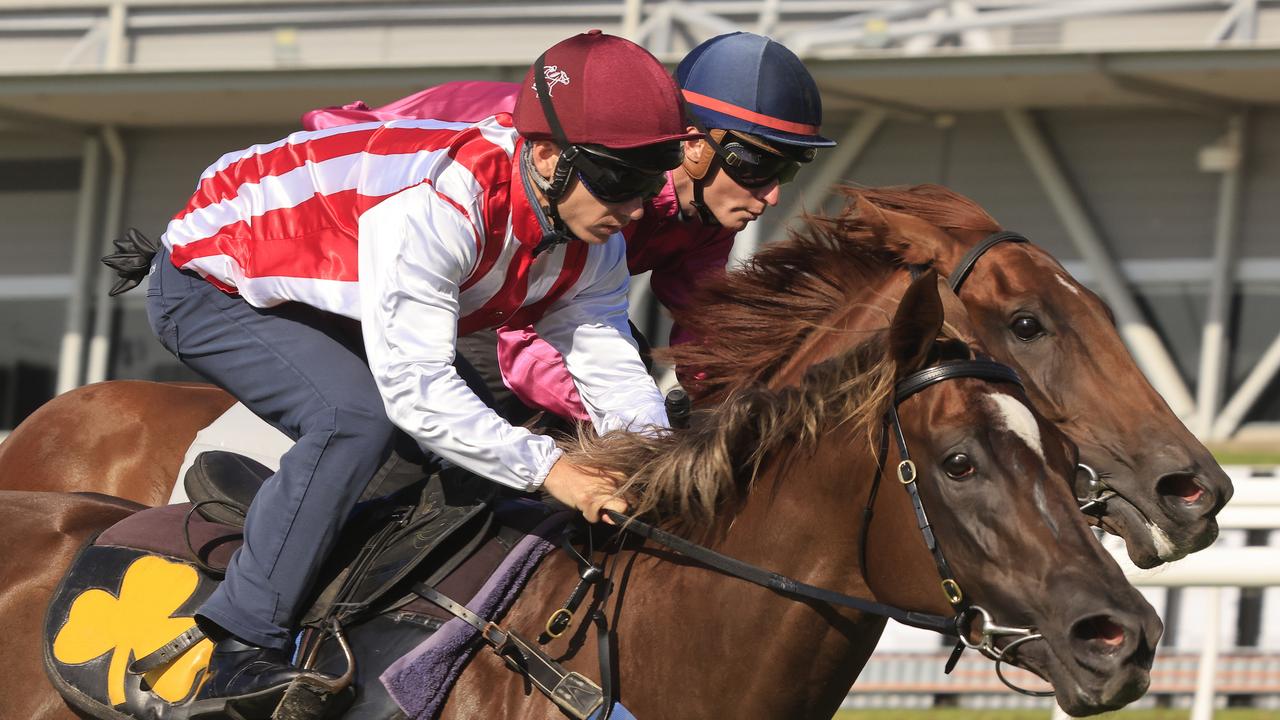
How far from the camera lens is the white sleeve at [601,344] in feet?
10.4

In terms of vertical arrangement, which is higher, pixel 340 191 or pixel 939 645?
pixel 340 191

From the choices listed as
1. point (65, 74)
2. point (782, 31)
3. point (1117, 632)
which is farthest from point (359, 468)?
point (65, 74)

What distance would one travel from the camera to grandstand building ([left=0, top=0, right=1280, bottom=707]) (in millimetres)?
8875

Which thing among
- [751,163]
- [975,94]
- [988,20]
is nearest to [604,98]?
[751,163]

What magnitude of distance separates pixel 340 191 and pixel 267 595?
766 mm

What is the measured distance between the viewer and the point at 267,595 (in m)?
2.70

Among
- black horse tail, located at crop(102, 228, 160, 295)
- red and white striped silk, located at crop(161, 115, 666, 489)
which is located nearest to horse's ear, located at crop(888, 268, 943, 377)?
red and white striped silk, located at crop(161, 115, 666, 489)

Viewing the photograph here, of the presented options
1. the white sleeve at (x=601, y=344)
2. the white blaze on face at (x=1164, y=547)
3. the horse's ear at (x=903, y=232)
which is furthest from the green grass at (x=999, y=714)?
the white sleeve at (x=601, y=344)

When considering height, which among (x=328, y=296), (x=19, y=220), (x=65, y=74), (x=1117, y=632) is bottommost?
(x=19, y=220)

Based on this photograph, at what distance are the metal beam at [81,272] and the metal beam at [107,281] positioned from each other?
0.08 meters

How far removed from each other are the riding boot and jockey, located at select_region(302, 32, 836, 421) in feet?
4.12

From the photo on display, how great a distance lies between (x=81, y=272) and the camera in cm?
1156

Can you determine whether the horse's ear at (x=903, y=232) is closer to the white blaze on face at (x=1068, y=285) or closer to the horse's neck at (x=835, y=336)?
the white blaze on face at (x=1068, y=285)

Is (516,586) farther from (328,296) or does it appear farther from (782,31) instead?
(782,31)
